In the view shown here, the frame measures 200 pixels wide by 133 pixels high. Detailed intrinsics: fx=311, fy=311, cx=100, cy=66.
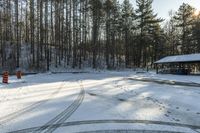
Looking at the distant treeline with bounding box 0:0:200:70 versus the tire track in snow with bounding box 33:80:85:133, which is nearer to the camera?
the tire track in snow with bounding box 33:80:85:133

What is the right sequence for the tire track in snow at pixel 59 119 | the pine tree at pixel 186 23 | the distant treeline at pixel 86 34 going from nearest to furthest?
the tire track in snow at pixel 59 119 < the distant treeline at pixel 86 34 < the pine tree at pixel 186 23

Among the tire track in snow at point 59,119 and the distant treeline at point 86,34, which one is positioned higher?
the distant treeline at point 86,34

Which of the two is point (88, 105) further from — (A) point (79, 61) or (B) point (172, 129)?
(A) point (79, 61)

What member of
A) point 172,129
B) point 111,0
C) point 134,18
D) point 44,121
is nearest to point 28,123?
point 44,121

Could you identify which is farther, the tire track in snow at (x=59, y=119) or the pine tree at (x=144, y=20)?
the pine tree at (x=144, y=20)

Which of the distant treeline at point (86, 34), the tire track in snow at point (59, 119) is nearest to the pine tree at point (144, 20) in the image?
the distant treeline at point (86, 34)

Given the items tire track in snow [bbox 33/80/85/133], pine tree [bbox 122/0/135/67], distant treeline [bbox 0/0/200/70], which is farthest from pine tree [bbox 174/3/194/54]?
tire track in snow [bbox 33/80/85/133]

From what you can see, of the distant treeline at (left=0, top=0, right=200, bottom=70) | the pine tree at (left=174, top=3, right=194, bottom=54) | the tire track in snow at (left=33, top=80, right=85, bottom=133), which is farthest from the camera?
the pine tree at (left=174, top=3, right=194, bottom=54)

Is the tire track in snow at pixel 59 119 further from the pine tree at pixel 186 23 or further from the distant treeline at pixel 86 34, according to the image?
the pine tree at pixel 186 23

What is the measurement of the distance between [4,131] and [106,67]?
56.3 meters

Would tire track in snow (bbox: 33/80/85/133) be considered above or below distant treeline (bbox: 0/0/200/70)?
below

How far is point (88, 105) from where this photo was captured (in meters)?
12.9

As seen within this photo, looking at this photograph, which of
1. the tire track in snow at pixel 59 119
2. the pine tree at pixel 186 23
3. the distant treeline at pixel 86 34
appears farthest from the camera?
the pine tree at pixel 186 23

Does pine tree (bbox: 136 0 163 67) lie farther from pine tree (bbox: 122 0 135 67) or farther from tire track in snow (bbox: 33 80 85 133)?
tire track in snow (bbox: 33 80 85 133)
